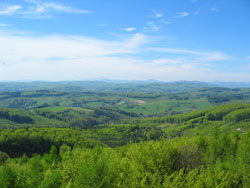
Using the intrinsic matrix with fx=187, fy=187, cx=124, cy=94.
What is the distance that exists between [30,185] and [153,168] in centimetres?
1954

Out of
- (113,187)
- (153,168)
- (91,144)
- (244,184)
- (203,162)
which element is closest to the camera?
(113,187)

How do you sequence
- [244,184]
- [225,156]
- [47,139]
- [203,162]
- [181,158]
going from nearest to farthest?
[244,184] → [181,158] → [203,162] → [225,156] → [47,139]

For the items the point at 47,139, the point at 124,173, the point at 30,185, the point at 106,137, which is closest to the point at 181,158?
the point at 124,173

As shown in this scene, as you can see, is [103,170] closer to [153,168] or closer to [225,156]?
[153,168]

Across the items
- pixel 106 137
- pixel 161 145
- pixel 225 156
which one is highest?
pixel 161 145

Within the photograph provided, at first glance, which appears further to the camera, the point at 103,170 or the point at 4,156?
the point at 4,156

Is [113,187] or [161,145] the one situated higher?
[161,145]

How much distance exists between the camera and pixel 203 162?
38.4 m

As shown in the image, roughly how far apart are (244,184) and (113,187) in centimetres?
2151

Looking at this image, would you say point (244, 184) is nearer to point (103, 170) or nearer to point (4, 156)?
point (103, 170)

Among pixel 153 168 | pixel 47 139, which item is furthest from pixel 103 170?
pixel 47 139

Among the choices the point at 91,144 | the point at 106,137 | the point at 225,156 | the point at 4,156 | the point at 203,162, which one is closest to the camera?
the point at 203,162

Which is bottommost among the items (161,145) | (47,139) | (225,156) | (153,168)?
(47,139)

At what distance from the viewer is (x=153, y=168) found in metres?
28.3
